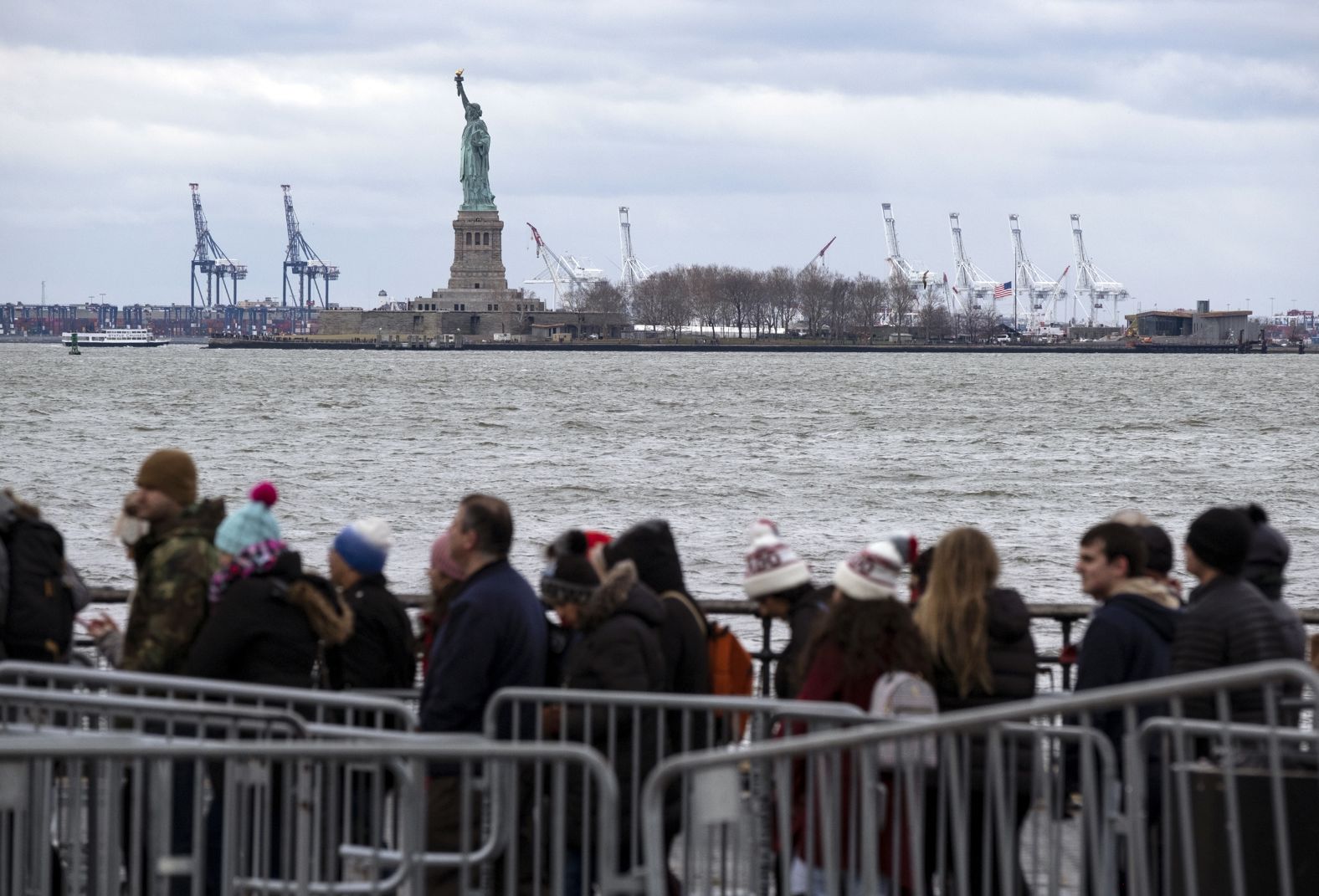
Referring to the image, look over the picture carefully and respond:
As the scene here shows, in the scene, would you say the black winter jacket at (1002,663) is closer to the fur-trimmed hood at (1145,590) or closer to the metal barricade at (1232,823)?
the fur-trimmed hood at (1145,590)

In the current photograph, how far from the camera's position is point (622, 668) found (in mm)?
5469

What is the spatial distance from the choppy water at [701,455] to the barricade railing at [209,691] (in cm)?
1567

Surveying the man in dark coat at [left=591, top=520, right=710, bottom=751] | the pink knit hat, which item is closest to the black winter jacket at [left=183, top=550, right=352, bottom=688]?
the pink knit hat

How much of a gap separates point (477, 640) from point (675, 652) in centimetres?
65

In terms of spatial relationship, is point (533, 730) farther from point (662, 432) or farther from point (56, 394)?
point (56, 394)

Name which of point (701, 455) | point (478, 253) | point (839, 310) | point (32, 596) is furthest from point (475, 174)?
point (32, 596)

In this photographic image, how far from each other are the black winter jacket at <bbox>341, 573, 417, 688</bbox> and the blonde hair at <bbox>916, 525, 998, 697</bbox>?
6.10 feet

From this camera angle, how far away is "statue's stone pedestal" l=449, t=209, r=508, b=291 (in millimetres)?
161250

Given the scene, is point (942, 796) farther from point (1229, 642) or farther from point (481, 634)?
point (481, 634)

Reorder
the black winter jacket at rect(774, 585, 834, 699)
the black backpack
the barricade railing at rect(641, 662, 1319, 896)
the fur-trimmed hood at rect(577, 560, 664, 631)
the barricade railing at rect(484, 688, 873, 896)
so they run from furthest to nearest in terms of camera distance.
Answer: the black backpack, the black winter jacket at rect(774, 585, 834, 699), the fur-trimmed hood at rect(577, 560, 664, 631), the barricade railing at rect(484, 688, 873, 896), the barricade railing at rect(641, 662, 1319, 896)

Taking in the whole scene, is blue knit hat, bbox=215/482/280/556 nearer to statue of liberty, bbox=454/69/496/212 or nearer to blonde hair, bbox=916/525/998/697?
blonde hair, bbox=916/525/998/697

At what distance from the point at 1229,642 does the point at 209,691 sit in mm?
2925

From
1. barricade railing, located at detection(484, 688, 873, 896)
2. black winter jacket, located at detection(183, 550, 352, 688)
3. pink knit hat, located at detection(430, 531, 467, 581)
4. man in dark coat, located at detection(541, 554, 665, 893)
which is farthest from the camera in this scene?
pink knit hat, located at detection(430, 531, 467, 581)

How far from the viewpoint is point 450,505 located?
3544cm
